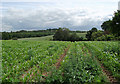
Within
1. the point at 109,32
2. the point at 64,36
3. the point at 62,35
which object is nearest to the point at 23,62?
the point at 62,35

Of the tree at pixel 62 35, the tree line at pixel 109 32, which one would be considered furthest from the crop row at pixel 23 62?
the tree at pixel 62 35

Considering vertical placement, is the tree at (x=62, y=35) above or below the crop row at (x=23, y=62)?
above

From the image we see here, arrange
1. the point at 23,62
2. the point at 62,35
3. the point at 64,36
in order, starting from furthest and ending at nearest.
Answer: the point at 64,36 < the point at 62,35 < the point at 23,62

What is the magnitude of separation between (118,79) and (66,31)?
4173 cm

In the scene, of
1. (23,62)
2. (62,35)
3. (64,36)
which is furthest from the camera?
(64,36)

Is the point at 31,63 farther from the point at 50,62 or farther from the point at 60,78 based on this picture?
the point at 60,78

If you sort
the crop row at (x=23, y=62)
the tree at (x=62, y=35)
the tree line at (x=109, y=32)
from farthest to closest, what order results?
1. the tree at (x=62, y=35)
2. the tree line at (x=109, y=32)
3. the crop row at (x=23, y=62)

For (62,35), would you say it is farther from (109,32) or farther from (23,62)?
(23,62)

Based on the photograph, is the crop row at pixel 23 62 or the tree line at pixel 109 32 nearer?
the crop row at pixel 23 62

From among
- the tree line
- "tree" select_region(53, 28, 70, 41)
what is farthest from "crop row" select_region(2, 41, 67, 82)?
"tree" select_region(53, 28, 70, 41)

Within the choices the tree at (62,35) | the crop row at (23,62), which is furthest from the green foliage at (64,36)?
the crop row at (23,62)

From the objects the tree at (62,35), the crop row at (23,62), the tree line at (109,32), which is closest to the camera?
the crop row at (23,62)

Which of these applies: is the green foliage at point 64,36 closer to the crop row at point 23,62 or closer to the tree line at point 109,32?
the tree line at point 109,32

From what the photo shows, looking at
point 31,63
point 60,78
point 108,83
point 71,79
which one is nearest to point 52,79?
point 60,78
